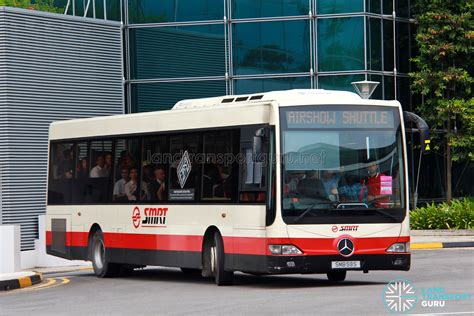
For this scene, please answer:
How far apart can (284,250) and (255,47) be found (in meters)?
19.2

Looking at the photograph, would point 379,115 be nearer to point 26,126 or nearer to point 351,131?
point 351,131

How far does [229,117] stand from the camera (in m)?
19.8

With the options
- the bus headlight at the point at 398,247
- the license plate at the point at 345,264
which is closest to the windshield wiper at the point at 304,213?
the license plate at the point at 345,264

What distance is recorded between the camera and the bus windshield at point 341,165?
18.5m

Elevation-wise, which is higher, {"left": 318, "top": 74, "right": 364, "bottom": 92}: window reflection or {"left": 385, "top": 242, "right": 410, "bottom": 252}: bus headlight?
{"left": 318, "top": 74, "right": 364, "bottom": 92}: window reflection

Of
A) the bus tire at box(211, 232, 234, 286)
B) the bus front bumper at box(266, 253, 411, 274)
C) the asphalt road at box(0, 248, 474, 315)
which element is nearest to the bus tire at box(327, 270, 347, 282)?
the asphalt road at box(0, 248, 474, 315)

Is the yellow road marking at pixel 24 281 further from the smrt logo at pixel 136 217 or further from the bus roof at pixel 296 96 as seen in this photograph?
the bus roof at pixel 296 96

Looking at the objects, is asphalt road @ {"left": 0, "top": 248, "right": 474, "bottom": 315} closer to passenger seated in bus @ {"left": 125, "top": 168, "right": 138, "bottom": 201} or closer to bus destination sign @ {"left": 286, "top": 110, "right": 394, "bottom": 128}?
passenger seated in bus @ {"left": 125, "top": 168, "right": 138, "bottom": 201}

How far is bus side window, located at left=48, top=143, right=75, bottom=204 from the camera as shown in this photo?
80.6 ft

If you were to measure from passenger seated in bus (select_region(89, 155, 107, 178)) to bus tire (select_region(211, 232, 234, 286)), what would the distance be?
4171 millimetres

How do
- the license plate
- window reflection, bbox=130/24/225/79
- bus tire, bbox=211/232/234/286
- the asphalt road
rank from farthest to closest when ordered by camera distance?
window reflection, bbox=130/24/225/79
bus tire, bbox=211/232/234/286
the license plate
the asphalt road

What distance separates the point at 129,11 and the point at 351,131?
790 inches

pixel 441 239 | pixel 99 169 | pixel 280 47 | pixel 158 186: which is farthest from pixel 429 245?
pixel 158 186

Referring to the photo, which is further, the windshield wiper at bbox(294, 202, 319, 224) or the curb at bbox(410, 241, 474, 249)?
the curb at bbox(410, 241, 474, 249)
